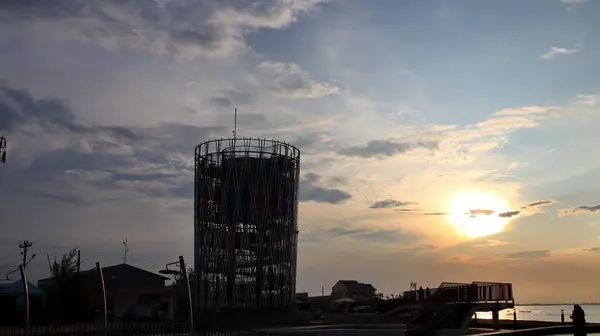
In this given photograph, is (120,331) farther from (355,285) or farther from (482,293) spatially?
(355,285)

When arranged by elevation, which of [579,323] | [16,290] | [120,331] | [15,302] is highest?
[579,323]

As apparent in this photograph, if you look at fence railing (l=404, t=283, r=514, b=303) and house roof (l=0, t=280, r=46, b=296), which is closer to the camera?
fence railing (l=404, t=283, r=514, b=303)

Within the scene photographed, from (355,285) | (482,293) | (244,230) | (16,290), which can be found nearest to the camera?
(482,293)

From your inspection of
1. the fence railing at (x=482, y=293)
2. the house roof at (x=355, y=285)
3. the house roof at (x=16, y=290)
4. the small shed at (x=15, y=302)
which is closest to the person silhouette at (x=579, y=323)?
the fence railing at (x=482, y=293)

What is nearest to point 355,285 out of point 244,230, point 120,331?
point 244,230

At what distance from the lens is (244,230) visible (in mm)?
53062

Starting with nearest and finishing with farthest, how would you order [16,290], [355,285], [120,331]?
[120,331] → [16,290] → [355,285]

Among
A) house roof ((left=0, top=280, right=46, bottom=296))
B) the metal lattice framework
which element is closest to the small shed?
house roof ((left=0, top=280, right=46, bottom=296))

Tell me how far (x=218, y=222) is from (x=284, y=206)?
5580mm

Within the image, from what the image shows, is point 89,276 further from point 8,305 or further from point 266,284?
point 266,284

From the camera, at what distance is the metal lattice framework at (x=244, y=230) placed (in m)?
52.2

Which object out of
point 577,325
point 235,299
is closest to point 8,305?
point 235,299

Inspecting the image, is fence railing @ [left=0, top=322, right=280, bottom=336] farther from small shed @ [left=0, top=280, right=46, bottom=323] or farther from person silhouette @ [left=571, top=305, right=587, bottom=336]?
person silhouette @ [left=571, top=305, right=587, bottom=336]

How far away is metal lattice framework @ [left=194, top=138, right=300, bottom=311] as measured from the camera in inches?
2055
